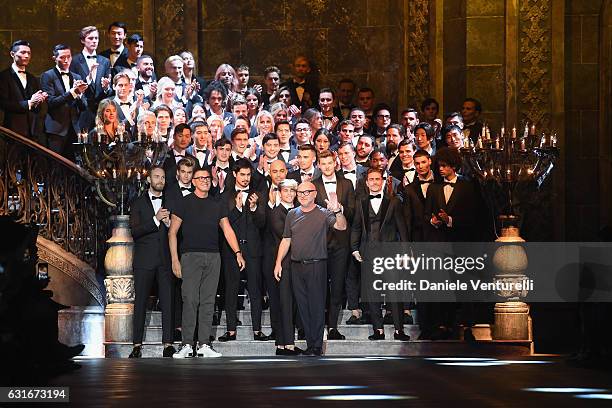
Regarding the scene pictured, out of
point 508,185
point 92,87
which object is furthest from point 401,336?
point 92,87

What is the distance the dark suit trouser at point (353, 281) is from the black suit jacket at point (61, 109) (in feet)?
14.2

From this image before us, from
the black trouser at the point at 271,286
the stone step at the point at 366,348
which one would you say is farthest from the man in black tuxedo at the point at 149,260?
the black trouser at the point at 271,286

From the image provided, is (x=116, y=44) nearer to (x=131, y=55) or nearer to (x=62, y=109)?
(x=131, y=55)

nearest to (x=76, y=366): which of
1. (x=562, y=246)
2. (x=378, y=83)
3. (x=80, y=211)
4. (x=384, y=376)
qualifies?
(x=384, y=376)

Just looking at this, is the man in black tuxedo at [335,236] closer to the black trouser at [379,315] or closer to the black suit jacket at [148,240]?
the black trouser at [379,315]

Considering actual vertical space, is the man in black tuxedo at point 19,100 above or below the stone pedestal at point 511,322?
above

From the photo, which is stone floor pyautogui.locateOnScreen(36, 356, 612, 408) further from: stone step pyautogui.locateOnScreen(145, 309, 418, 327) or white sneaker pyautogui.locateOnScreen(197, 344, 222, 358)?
stone step pyautogui.locateOnScreen(145, 309, 418, 327)

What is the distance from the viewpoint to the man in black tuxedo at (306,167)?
19.0 metres

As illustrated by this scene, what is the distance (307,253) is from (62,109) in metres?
4.55

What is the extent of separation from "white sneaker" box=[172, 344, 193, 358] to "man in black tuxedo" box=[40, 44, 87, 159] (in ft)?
13.7

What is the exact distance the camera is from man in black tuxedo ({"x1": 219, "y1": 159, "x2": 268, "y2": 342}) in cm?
1845

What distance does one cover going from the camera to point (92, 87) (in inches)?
847

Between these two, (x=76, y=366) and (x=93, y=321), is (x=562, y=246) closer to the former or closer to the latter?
(x=93, y=321)

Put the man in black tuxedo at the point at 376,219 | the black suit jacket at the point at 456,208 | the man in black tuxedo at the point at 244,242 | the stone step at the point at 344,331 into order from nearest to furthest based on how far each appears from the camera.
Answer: the man in black tuxedo at the point at 244,242 < the stone step at the point at 344,331 < the man in black tuxedo at the point at 376,219 < the black suit jacket at the point at 456,208
